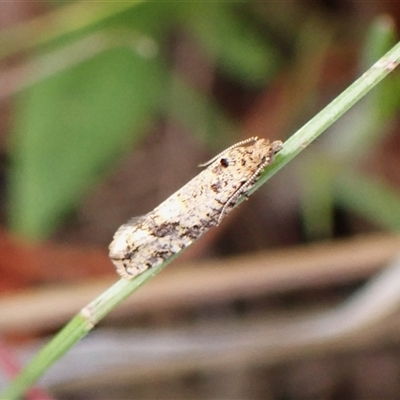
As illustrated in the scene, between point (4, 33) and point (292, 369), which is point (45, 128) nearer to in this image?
point (4, 33)

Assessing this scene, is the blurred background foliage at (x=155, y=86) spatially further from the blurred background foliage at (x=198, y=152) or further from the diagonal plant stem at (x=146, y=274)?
the diagonal plant stem at (x=146, y=274)

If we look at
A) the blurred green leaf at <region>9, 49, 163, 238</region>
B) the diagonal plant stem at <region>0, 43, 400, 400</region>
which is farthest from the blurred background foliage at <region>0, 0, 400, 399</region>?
the diagonal plant stem at <region>0, 43, 400, 400</region>

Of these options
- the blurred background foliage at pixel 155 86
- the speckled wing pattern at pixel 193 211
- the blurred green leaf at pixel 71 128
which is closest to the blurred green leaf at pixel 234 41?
the blurred background foliage at pixel 155 86

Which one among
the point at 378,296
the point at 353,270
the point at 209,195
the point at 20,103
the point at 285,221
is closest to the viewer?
the point at 209,195

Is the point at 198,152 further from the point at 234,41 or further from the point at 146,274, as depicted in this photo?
the point at 146,274

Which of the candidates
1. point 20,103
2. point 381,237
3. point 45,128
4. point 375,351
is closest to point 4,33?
point 20,103

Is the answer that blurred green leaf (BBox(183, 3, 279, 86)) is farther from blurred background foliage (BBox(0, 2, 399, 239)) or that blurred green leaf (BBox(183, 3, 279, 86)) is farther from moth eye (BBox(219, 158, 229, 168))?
moth eye (BBox(219, 158, 229, 168))

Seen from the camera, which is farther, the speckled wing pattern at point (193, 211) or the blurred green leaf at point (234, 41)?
the blurred green leaf at point (234, 41)
